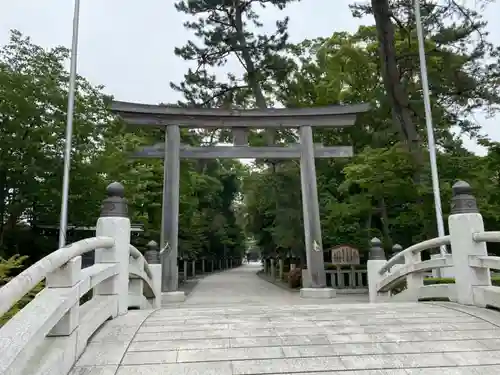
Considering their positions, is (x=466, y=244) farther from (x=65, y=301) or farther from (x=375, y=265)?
(x=65, y=301)

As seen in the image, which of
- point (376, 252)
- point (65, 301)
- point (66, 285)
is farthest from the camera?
point (376, 252)

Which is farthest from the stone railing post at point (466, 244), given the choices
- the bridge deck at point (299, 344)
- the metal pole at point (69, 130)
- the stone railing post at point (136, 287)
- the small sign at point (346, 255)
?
the small sign at point (346, 255)

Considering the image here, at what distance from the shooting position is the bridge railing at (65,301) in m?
1.98

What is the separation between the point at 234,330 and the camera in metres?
3.71

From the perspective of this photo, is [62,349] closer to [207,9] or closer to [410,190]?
[410,190]

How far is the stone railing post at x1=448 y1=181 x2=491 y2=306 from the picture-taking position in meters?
4.69

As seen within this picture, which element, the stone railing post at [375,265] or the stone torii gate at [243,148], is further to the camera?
the stone torii gate at [243,148]

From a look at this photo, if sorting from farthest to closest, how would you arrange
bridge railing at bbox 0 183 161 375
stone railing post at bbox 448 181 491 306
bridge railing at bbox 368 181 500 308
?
stone railing post at bbox 448 181 491 306 → bridge railing at bbox 368 181 500 308 → bridge railing at bbox 0 183 161 375

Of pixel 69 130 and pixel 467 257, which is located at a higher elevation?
pixel 69 130

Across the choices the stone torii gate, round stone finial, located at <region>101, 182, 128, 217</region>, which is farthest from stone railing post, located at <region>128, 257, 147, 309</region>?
the stone torii gate

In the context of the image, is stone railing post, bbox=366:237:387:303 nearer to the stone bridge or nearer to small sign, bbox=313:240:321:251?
the stone bridge

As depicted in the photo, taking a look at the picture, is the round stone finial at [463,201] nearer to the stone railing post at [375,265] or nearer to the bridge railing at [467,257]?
the bridge railing at [467,257]

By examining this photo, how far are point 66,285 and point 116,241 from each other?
1590mm

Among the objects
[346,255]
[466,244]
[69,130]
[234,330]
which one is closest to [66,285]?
[234,330]
